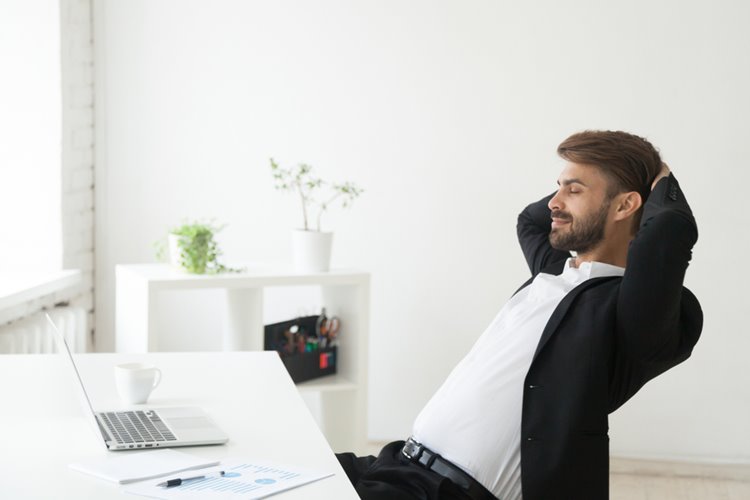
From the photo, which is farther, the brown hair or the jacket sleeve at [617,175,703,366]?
the brown hair

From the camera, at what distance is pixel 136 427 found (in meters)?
1.76

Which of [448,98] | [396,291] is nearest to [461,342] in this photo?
[396,291]

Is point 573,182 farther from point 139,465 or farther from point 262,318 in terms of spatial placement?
point 262,318

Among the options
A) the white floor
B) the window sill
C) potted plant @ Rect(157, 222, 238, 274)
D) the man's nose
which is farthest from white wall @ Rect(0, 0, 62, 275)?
the man's nose

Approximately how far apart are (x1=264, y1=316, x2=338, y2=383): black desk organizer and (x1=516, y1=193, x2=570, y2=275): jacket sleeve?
1.18 meters

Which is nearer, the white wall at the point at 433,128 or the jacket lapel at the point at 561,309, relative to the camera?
the jacket lapel at the point at 561,309

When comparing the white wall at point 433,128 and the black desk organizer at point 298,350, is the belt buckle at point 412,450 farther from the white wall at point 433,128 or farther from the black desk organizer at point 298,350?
the white wall at point 433,128

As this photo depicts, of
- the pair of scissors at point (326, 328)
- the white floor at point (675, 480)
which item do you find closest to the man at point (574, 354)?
the pair of scissors at point (326, 328)

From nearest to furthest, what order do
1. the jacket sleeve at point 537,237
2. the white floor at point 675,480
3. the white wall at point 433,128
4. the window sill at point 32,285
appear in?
the jacket sleeve at point 537,237 → the window sill at point 32,285 → the white floor at point 675,480 → the white wall at point 433,128

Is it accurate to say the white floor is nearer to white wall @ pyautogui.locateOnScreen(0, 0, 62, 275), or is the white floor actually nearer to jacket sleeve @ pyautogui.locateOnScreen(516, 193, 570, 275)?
jacket sleeve @ pyautogui.locateOnScreen(516, 193, 570, 275)

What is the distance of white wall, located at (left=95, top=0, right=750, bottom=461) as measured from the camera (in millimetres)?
4066

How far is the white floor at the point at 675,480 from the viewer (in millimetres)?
3787

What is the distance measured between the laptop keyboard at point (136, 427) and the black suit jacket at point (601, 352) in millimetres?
724

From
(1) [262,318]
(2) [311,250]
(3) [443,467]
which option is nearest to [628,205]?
(3) [443,467]
